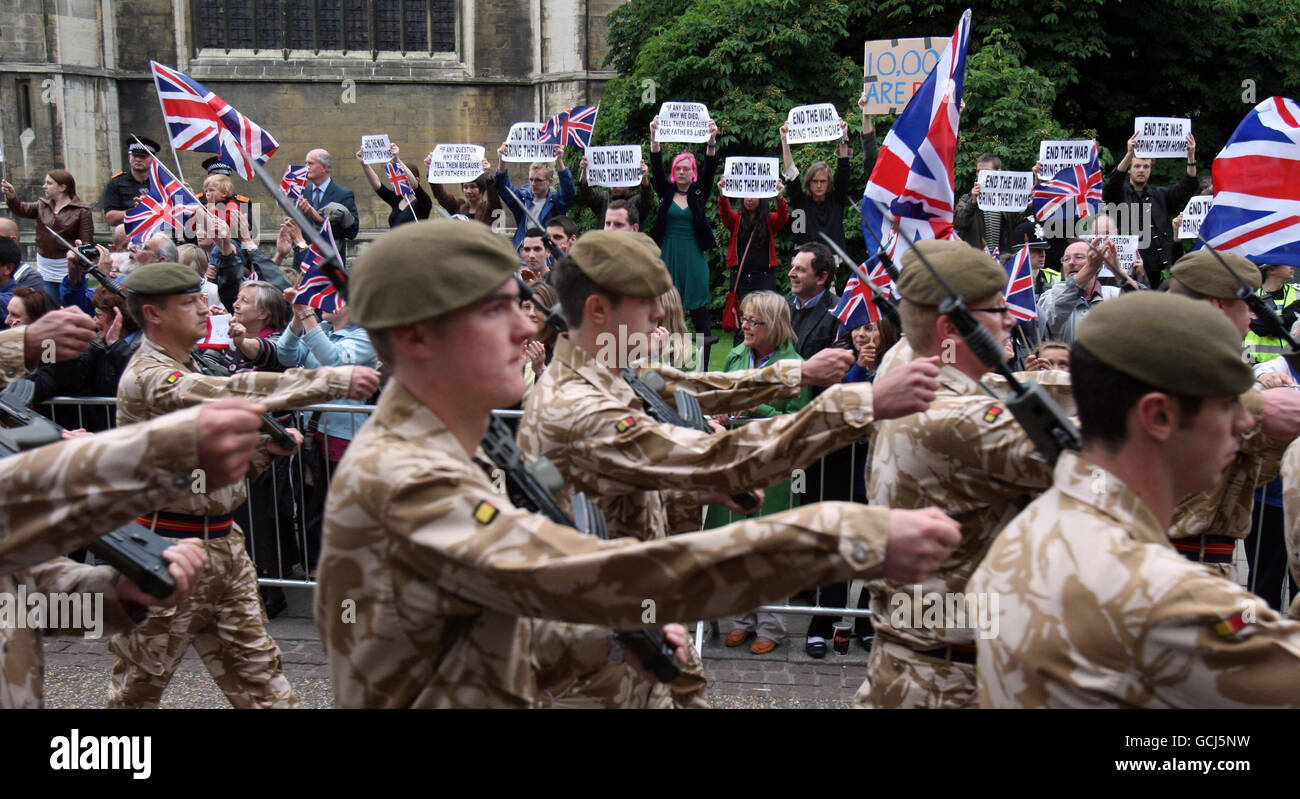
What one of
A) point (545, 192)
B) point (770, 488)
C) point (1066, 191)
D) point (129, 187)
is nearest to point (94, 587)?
point (770, 488)

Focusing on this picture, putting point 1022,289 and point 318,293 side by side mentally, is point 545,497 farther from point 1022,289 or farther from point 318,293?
point 1022,289

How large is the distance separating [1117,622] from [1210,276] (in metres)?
2.94

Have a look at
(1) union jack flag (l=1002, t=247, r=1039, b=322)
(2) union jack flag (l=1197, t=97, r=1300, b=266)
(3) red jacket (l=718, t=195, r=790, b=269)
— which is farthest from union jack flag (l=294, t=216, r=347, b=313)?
(2) union jack flag (l=1197, t=97, r=1300, b=266)

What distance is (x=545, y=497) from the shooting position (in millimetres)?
2998

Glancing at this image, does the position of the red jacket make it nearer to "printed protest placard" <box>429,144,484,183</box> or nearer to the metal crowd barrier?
"printed protest placard" <box>429,144,484,183</box>

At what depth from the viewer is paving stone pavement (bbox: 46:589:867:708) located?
20.5ft

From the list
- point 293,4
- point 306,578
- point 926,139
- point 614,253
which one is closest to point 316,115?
point 293,4

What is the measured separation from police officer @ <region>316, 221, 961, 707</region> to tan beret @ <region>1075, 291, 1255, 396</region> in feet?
1.86

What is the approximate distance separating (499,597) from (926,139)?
17.0 ft

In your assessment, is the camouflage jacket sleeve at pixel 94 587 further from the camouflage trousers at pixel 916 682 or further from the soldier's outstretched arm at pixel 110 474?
the camouflage trousers at pixel 916 682

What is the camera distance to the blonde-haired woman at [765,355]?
7.16m

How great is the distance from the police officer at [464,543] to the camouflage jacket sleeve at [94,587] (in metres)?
0.99
